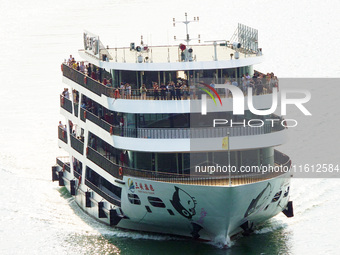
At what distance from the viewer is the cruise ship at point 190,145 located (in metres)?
46.8

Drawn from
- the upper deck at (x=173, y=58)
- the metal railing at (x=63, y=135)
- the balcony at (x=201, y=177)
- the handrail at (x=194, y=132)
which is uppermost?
the upper deck at (x=173, y=58)

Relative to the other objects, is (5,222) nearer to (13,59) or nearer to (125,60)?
(125,60)

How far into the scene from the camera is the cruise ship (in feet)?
154

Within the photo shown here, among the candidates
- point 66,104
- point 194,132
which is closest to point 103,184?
point 66,104

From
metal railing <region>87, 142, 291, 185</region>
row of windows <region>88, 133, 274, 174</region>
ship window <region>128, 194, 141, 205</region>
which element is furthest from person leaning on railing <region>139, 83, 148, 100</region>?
ship window <region>128, 194, 141, 205</region>

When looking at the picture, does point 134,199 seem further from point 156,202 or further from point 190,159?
point 190,159

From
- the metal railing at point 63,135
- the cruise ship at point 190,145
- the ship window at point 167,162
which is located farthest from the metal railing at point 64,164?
the ship window at point 167,162

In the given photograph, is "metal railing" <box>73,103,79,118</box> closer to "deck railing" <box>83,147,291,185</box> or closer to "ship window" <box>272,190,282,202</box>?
"deck railing" <box>83,147,291,185</box>

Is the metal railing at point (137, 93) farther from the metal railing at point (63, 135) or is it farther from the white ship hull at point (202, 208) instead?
the metal railing at point (63, 135)

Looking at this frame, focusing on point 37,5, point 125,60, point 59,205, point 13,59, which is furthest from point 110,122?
point 37,5

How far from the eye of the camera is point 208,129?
4728 centimetres

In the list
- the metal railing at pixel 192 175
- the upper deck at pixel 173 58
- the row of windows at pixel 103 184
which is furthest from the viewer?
the row of windows at pixel 103 184

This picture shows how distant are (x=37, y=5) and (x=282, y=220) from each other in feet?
230

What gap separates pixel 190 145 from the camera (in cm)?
4694
